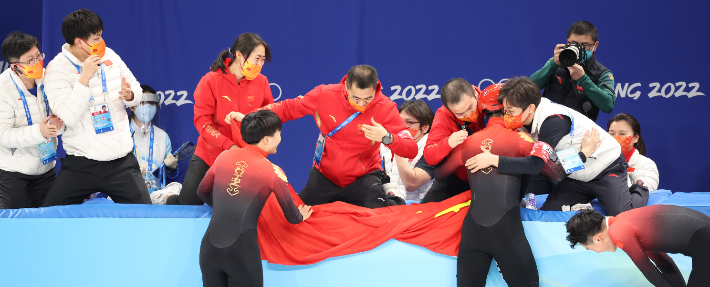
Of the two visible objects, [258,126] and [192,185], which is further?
[192,185]

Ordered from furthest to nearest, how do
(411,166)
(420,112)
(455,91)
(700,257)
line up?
1. (420,112)
2. (411,166)
3. (455,91)
4. (700,257)

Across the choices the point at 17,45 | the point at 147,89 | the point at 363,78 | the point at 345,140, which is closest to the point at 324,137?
the point at 345,140

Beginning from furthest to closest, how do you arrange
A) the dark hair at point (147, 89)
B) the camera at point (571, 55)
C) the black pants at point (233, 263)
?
the dark hair at point (147, 89) → the camera at point (571, 55) → the black pants at point (233, 263)

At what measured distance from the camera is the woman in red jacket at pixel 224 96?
11.6ft

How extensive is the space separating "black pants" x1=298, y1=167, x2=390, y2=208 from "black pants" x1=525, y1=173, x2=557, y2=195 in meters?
1.17

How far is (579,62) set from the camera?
376 cm

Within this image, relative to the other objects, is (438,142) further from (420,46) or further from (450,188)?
(420,46)

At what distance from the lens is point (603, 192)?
3.25 meters

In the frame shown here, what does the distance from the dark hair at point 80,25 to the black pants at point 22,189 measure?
1024 mm

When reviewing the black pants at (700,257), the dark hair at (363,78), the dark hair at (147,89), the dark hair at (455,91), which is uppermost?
the dark hair at (363,78)

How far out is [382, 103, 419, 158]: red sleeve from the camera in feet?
10.2

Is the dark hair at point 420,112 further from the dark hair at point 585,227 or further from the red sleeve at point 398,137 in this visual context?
the dark hair at point 585,227

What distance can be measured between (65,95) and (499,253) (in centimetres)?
287

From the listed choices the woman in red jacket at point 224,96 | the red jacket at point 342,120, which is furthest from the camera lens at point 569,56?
the woman in red jacket at point 224,96
